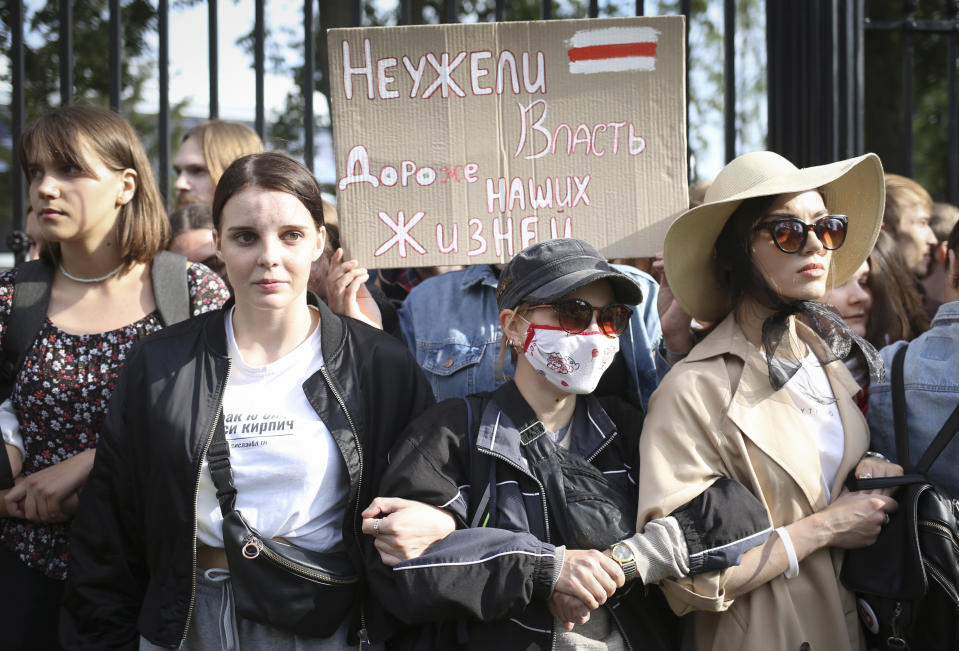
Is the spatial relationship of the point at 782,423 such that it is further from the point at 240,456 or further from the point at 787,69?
the point at 787,69

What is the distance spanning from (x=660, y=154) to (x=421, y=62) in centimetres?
87

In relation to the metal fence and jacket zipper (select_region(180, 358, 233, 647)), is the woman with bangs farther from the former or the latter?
the metal fence

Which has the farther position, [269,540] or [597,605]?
[269,540]

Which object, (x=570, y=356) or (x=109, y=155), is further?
(x=109, y=155)

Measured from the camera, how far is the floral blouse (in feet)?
8.95

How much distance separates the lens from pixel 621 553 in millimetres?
2297

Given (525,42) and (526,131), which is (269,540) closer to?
(526,131)

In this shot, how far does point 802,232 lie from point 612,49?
0.95 metres

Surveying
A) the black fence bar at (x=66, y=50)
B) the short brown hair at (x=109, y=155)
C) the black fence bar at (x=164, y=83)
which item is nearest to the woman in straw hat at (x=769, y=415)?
the short brown hair at (x=109, y=155)

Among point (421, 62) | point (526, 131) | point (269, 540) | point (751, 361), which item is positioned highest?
point (421, 62)

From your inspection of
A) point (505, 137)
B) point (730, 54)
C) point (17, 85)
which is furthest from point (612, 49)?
point (17, 85)

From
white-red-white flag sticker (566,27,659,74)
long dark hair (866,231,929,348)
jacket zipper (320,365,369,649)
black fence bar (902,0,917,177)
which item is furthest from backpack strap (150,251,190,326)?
black fence bar (902,0,917,177)

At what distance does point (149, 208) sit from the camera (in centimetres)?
297

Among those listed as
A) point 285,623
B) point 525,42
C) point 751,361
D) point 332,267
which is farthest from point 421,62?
point 285,623
